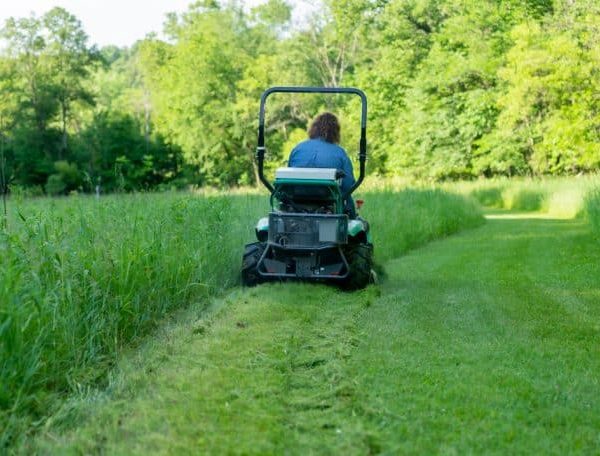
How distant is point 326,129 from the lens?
9.56 meters

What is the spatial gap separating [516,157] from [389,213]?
24809 mm

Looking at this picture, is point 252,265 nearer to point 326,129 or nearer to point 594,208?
point 326,129

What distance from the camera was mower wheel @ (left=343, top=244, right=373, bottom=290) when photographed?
905 centimetres

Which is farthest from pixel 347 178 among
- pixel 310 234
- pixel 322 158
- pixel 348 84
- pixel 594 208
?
pixel 348 84

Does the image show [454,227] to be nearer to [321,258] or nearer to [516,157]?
[321,258]

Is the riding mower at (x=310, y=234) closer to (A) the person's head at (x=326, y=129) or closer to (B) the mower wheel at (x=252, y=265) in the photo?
(B) the mower wheel at (x=252, y=265)

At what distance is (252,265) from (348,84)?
39.6 metres


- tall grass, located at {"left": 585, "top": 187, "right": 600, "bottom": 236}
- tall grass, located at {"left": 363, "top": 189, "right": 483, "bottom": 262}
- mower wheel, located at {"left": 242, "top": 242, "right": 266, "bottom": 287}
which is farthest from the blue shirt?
tall grass, located at {"left": 585, "top": 187, "right": 600, "bottom": 236}

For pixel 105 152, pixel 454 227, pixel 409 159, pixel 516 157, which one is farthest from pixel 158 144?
pixel 454 227

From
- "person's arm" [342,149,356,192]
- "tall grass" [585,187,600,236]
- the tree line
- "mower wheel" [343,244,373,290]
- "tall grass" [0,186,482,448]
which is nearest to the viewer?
"tall grass" [0,186,482,448]

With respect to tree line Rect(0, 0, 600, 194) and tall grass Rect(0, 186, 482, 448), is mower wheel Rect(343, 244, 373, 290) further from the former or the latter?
tree line Rect(0, 0, 600, 194)

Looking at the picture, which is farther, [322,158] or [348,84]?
[348,84]

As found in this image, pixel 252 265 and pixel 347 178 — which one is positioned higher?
pixel 347 178

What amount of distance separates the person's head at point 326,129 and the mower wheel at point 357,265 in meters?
1.27
